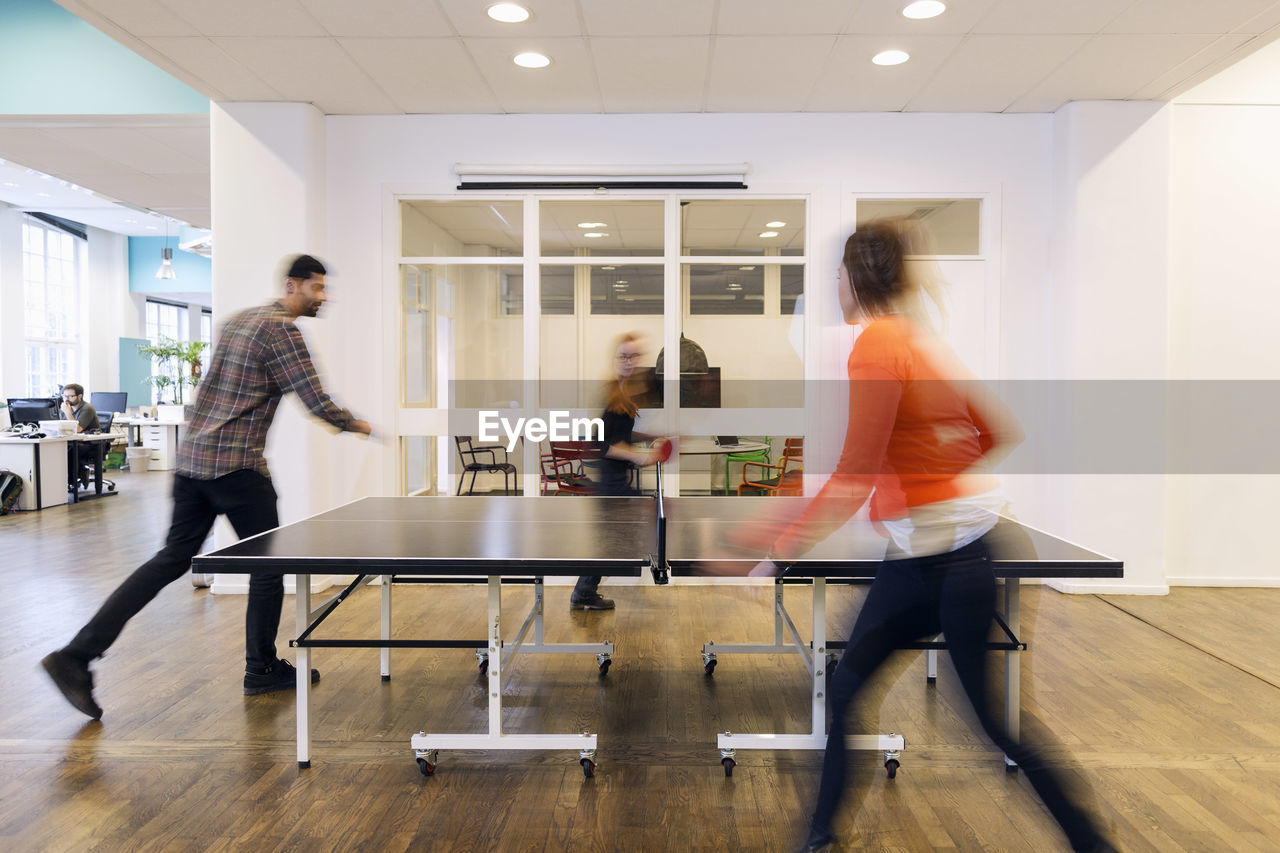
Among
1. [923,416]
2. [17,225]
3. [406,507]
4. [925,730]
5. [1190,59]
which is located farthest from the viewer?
[17,225]

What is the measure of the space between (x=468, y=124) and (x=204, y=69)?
4.95 ft

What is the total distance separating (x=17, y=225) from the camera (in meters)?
11.9

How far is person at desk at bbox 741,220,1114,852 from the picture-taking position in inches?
65.1

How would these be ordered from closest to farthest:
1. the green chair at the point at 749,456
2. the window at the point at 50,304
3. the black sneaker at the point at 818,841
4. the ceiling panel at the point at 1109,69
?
the black sneaker at the point at 818,841
the ceiling panel at the point at 1109,69
the green chair at the point at 749,456
the window at the point at 50,304

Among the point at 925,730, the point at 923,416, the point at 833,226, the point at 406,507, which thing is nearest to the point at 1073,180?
the point at 833,226

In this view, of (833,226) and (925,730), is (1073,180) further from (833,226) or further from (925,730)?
(925,730)

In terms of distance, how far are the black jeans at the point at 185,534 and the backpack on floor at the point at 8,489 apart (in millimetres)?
6433

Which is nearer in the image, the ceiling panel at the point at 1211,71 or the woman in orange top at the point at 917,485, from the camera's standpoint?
the woman in orange top at the point at 917,485

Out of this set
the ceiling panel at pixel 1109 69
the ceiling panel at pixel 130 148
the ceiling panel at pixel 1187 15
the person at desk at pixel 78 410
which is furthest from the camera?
the person at desk at pixel 78 410

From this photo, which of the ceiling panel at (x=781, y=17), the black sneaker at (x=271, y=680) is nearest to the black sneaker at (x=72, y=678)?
the black sneaker at (x=271, y=680)

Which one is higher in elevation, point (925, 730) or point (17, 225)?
point (17, 225)

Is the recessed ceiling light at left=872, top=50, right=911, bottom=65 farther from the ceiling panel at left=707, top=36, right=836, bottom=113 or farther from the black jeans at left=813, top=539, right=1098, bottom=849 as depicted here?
the black jeans at left=813, top=539, right=1098, bottom=849

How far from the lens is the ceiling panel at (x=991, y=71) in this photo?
405 centimetres

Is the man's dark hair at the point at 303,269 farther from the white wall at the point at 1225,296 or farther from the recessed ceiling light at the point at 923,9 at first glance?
the white wall at the point at 1225,296
